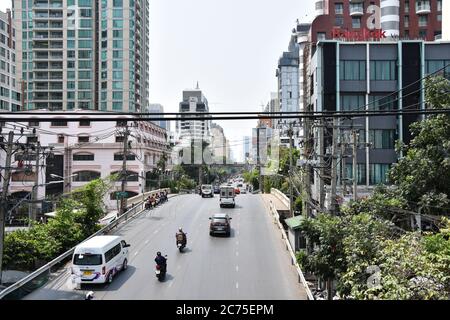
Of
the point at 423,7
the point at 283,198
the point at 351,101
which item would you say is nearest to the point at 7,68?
the point at 283,198

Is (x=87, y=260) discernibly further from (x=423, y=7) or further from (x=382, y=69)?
(x=423, y=7)

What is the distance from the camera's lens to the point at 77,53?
279 feet

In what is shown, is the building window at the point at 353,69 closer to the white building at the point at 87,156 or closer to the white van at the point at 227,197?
the white van at the point at 227,197

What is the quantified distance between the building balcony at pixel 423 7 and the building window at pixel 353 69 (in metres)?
23.8

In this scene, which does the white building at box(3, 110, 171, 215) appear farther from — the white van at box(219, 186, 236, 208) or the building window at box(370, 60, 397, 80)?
the building window at box(370, 60, 397, 80)

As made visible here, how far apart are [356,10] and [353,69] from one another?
64.8ft

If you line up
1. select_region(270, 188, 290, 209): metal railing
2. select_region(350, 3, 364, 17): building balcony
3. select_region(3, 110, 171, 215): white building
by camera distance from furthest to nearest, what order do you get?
select_region(350, 3, 364, 17): building balcony
select_region(3, 110, 171, 215): white building
select_region(270, 188, 290, 209): metal railing

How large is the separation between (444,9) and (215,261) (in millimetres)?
19382

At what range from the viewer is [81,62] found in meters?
85.0

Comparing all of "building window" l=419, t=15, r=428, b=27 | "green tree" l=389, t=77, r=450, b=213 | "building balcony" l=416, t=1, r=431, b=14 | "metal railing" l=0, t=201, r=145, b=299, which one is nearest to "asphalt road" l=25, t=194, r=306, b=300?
"metal railing" l=0, t=201, r=145, b=299

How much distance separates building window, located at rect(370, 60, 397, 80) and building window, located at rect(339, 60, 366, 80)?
33.9 inches

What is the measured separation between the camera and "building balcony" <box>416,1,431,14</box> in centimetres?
6141
